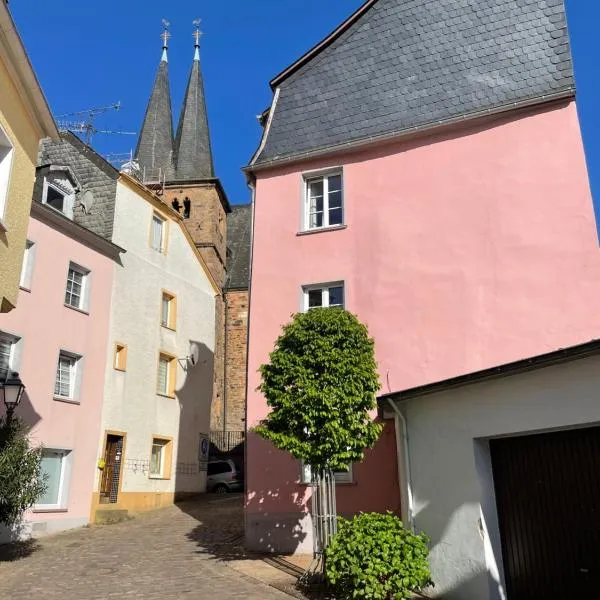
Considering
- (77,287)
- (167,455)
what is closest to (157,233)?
(77,287)

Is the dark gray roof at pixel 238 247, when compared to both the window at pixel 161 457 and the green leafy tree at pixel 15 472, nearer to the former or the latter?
the window at pixel 161 457

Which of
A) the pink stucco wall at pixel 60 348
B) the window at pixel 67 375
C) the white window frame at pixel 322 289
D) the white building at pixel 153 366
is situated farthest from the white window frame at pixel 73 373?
the white window frame at pixel 322 289

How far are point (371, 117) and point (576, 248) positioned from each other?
5.43 metres

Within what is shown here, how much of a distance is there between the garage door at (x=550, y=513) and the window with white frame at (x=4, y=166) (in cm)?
791

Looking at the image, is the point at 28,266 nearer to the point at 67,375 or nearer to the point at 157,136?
→ the point at 67,375

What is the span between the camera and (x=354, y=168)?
13.7 metres

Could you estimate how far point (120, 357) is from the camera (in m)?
19.5

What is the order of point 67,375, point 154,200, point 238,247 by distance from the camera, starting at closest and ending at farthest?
point 67,375, point 154,200, point 238,247

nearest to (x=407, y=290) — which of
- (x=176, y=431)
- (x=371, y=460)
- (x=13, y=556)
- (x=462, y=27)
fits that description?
(x=371, y=460)

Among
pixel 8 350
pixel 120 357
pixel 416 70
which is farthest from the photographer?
pixel 120 357

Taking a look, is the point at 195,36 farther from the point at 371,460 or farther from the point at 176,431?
the point at 371,460

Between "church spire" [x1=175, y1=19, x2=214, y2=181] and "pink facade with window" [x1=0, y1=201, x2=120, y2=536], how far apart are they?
71.0ft

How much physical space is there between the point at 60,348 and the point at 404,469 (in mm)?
11359

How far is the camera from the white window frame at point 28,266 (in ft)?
53.1
